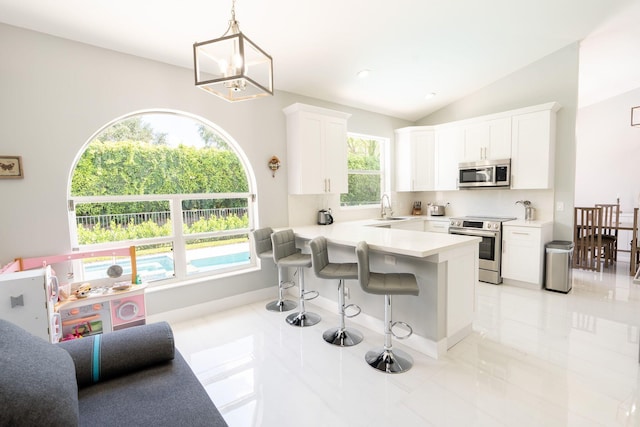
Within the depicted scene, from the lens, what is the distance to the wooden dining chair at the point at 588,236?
4.83 m

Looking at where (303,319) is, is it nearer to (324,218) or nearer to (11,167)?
(324,218)

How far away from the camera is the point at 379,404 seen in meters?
2.00

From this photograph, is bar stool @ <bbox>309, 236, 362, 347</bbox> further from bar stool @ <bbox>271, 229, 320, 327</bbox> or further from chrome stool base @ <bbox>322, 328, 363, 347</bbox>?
bar stool @ <bbox>271, 229, 320, 327</bbox>

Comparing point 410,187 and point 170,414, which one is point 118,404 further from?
point 410,187

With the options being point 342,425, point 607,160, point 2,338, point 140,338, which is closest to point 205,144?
point 140,338

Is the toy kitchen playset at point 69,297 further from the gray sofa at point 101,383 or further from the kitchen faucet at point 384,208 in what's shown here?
the kitchen faucet at point 384,208

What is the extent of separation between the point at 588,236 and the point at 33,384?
6.60 metres

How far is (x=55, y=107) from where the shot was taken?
270 centimetres

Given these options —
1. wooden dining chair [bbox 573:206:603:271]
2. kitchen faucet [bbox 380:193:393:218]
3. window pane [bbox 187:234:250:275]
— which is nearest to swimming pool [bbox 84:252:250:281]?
window pane [bbox 187:234:250:275]

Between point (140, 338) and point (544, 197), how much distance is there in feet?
17.3

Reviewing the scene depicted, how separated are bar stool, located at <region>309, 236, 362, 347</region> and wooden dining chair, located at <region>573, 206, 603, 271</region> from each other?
13.9 feet

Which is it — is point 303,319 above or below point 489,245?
below

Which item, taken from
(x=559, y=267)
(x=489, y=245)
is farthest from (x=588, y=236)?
(x=489, y=245)

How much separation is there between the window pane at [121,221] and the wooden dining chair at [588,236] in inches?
232
